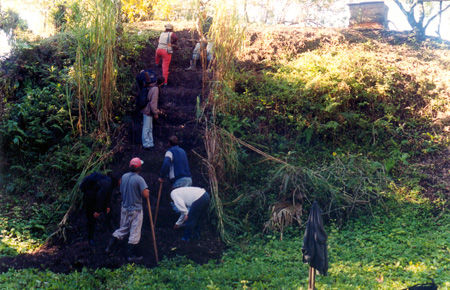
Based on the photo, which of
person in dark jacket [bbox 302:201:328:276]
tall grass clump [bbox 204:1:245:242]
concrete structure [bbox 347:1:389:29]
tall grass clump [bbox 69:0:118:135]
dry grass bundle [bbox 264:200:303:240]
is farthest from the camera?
concrete structure [bbox 347:1:389:29]

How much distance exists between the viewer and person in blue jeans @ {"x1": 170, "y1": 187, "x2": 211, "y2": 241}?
7.40 meters

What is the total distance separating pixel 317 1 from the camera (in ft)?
74.0

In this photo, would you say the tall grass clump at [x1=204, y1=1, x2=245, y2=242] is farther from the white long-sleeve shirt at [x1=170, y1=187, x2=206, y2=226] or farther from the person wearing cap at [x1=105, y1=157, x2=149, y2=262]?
the person wearing cap at [x1=105, y1=157, x2=149, y2=262]

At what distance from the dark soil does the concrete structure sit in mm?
7174

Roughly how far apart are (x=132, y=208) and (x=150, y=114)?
2964mm

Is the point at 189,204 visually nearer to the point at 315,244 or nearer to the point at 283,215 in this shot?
the point at 283,215

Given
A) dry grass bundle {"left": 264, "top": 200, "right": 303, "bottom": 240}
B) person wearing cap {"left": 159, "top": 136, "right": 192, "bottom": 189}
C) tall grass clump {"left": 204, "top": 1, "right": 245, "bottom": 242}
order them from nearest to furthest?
person wearing cap {"left": 159, "top": 136, "right": 192, "bottom": 189} < dry grass bundle {"left": 264, "top": 200, "right": 303, "bottom": 240} < tall grass clump {"left": 204, "top": 1, "right": 245, "bottom": 242}

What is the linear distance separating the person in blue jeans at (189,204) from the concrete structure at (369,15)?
10611mm

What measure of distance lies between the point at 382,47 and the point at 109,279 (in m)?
11.0

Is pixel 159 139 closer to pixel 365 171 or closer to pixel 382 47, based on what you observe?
pixel 365 171

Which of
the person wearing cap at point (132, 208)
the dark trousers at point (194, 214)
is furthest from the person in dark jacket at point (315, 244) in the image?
the person wearing cap at point (132, 208)

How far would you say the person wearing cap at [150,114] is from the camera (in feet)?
30.5

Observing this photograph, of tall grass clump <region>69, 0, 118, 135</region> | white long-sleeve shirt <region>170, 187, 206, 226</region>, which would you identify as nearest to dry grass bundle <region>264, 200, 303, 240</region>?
white long-sleeve shirt <region>170, 187, 206, 226</region>

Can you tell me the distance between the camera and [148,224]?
7.87m
